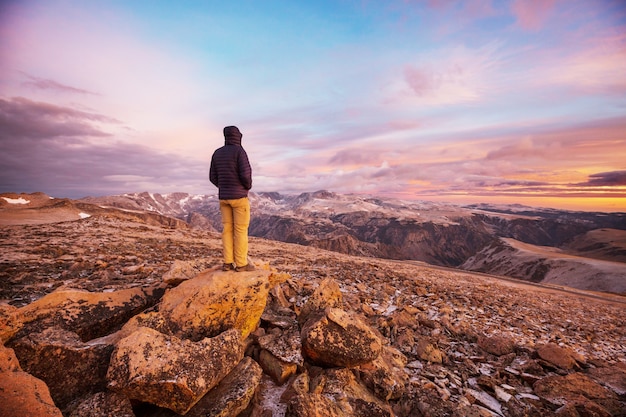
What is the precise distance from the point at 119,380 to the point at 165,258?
37.5ft

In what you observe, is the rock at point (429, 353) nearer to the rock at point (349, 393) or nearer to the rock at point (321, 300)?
the rock at point (349, 393)

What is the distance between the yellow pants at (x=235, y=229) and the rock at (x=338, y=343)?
2573 millimetres

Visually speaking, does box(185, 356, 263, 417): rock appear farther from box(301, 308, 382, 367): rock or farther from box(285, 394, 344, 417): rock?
box(301, 308, 382, 367): rock

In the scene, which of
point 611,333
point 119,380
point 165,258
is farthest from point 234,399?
point 611,333

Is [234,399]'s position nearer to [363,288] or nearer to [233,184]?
[233,184]

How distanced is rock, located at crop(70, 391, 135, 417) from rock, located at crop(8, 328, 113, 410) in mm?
310

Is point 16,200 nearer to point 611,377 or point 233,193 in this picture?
point 233,193

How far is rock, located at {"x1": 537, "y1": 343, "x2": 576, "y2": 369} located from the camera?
694 cm

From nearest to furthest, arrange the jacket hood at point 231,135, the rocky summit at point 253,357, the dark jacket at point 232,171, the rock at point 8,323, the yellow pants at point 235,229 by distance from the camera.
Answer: the rocky summit at point 253,357
the rock at point 8,323
the dark jacket at point 232,171
the yellow pants at point 235,229
the jacket hood at point 231,135

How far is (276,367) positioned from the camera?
17.4 feet

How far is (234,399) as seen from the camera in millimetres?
4293

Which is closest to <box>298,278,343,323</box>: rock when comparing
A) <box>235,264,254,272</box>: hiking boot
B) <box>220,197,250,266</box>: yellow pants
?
<box>235,264,254,272</box>: hiking boot

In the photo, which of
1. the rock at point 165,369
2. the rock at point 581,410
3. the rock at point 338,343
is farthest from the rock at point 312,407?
the rock at point 581,410

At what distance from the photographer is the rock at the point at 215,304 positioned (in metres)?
5.52
